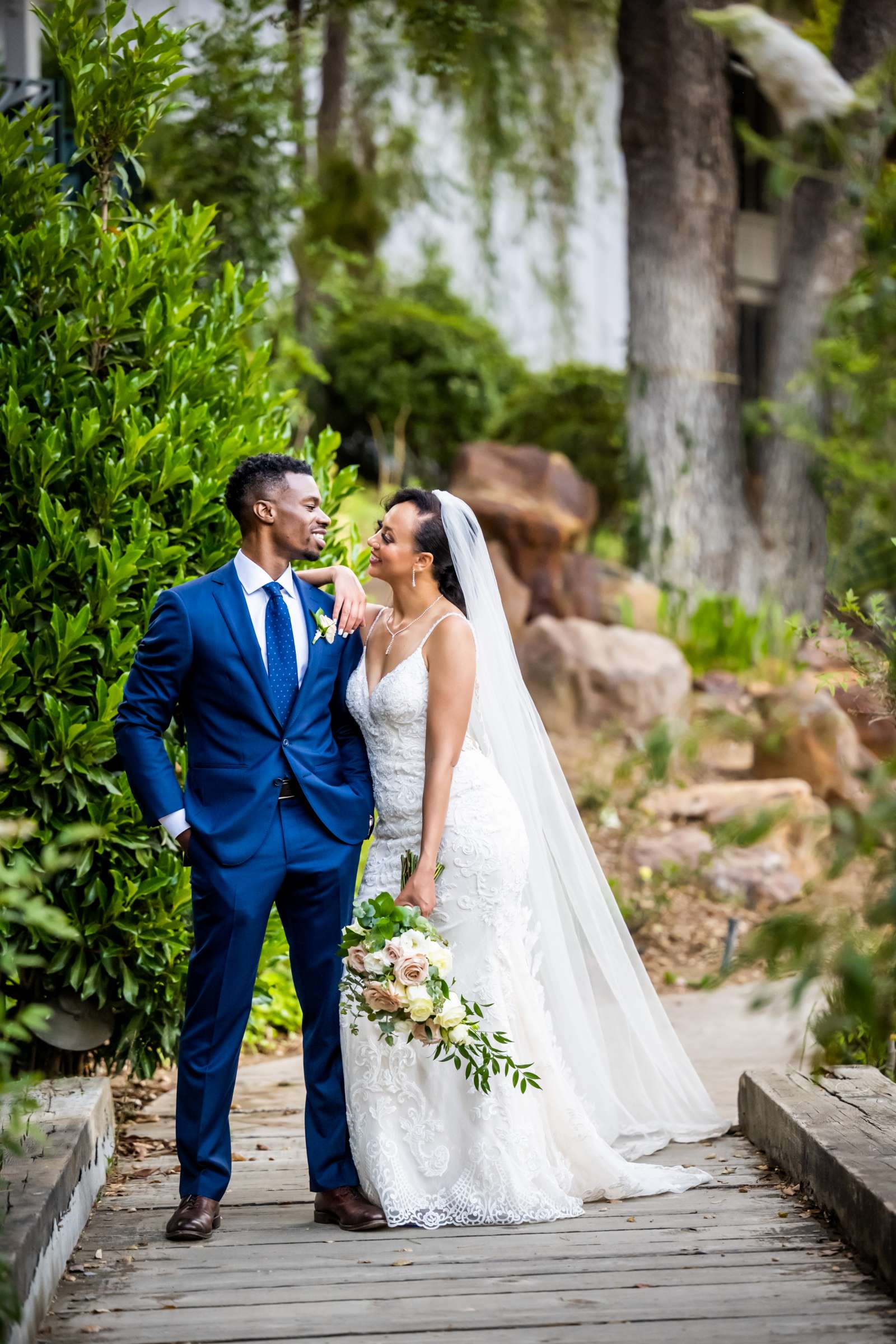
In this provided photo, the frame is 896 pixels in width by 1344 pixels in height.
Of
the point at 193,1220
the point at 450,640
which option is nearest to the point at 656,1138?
the point at 193,1220

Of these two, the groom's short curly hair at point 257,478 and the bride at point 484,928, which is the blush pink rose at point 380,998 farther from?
the groom's short curly hair at point 257,478

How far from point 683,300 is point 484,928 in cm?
854

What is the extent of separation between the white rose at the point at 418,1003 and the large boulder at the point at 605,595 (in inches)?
296

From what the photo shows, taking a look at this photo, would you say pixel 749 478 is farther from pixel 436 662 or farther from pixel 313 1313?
pixel 313 1313

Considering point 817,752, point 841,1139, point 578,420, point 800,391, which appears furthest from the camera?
point 578,420

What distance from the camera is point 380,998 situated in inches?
131

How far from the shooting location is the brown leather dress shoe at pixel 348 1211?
11.2 ft

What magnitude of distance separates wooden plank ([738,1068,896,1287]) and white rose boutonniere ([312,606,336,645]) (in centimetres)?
175

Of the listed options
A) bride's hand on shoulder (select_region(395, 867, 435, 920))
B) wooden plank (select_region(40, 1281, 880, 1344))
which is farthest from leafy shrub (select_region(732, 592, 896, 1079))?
bride's hand on shoulder (select_region(395, 867, 435, 920))

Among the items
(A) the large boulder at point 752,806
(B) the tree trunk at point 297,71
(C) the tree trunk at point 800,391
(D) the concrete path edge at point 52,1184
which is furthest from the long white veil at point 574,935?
(C) the tree trunk at point 800,391

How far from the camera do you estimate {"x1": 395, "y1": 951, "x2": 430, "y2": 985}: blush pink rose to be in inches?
130

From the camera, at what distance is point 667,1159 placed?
400 cm

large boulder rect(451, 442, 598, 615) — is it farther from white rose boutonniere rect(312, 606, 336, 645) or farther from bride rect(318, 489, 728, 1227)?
white rose boutonniere rect(312, 606, 336, 645)

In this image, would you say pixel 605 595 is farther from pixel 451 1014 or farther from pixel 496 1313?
pixel 496 1313
